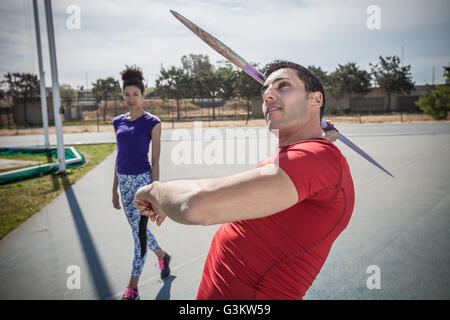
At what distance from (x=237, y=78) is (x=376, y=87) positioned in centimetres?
2173

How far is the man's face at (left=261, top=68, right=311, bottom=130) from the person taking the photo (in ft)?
4.01

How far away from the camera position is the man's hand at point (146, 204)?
114cm

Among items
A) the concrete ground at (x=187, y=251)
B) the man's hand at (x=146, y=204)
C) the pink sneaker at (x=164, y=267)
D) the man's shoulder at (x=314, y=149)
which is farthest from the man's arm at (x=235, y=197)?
the pink sneaker at (x=164, y=267)

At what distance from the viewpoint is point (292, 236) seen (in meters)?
1.09

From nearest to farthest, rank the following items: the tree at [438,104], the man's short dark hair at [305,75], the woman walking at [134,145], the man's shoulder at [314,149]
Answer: the man's shoulder at [314,149] < the man's short dark hair at [305,75] < the woman walking at [134,145] < the tree at [438,104]

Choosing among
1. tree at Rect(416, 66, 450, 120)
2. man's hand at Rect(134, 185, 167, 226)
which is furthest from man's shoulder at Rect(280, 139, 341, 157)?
tree at Rect(416, 66, 450, 120)

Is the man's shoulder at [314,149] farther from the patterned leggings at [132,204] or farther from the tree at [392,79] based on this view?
the tree at [392,79]

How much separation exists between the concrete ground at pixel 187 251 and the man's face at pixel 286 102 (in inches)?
87.0

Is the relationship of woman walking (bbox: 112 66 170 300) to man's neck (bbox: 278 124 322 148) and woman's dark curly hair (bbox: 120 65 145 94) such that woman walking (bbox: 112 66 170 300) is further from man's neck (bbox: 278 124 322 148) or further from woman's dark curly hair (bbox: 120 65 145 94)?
man's neck (bbox: 278 124 322 148)

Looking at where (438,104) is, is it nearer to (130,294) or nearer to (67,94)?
(130,294)

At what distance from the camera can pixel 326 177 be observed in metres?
0.97

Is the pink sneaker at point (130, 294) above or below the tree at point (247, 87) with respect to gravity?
below

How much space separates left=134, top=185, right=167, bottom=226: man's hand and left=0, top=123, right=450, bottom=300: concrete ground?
187 centimetres
